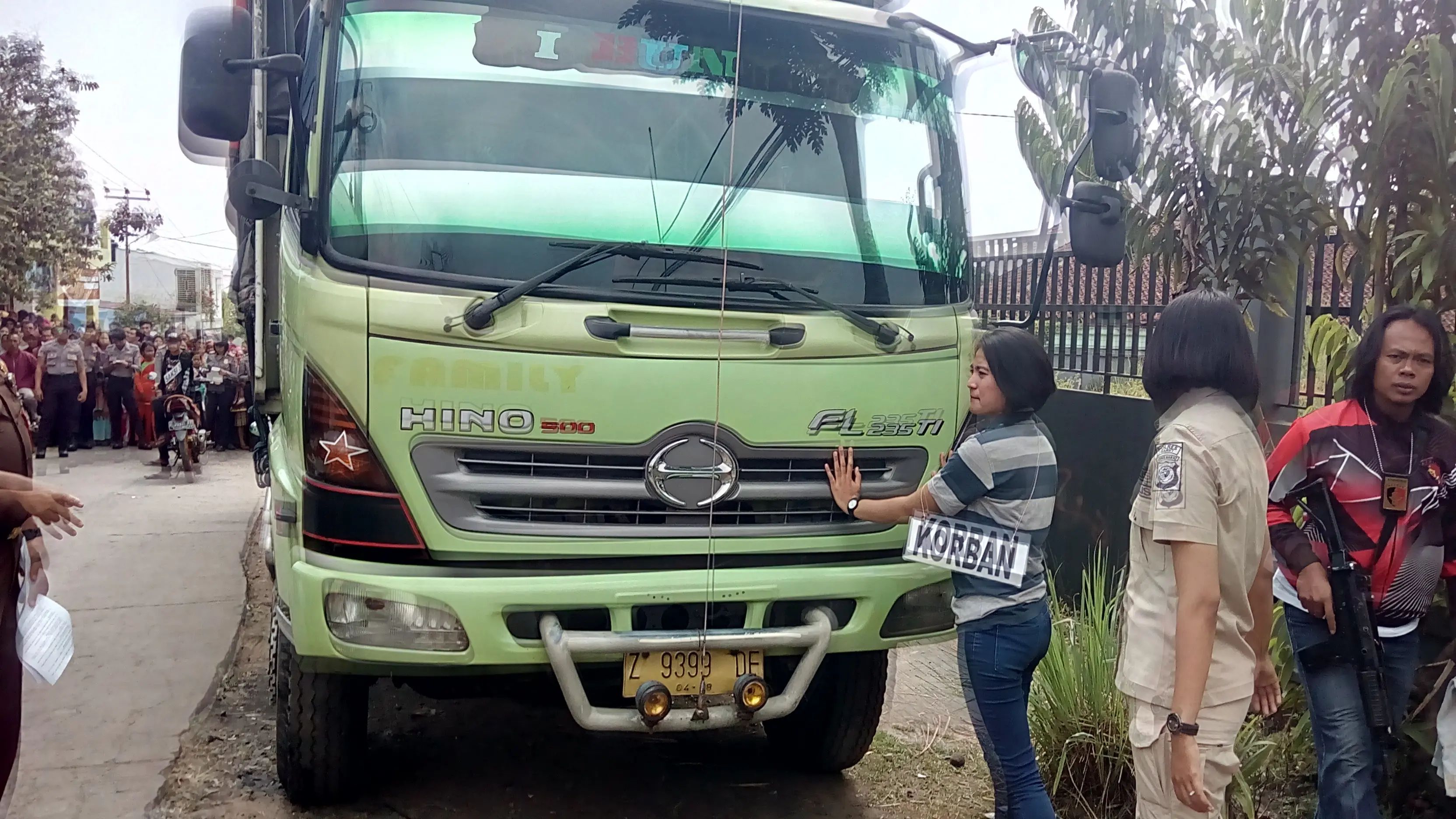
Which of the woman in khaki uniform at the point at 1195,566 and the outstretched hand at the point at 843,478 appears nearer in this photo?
the woman in khaki uniform at the point at 1195,566

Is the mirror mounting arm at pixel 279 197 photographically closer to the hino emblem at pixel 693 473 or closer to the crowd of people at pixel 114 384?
the hino emblem at pixel 693 473

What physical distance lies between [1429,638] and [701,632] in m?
1.99

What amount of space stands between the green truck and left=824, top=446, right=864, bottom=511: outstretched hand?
0.03 meters

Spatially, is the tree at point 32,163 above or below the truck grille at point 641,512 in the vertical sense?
above

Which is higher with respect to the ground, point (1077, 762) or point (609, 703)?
point (609, 703)

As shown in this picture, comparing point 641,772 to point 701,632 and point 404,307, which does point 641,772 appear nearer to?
point 701,632

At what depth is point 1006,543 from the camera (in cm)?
306

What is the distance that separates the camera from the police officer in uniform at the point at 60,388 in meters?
13.8

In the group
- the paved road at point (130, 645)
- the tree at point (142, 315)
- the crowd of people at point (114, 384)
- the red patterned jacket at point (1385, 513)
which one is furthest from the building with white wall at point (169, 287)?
the red patterned jacket at point (1385, 513)

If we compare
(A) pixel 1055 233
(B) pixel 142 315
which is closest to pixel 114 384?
(A) pixel 1055 233

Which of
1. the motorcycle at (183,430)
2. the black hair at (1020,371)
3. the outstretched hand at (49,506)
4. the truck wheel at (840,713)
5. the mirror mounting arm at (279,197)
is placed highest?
the mirror mounting arm at (279,197)

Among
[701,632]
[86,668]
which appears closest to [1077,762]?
[701,632]

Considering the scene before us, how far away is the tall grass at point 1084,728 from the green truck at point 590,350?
0.48 m

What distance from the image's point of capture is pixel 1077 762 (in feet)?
12.4
